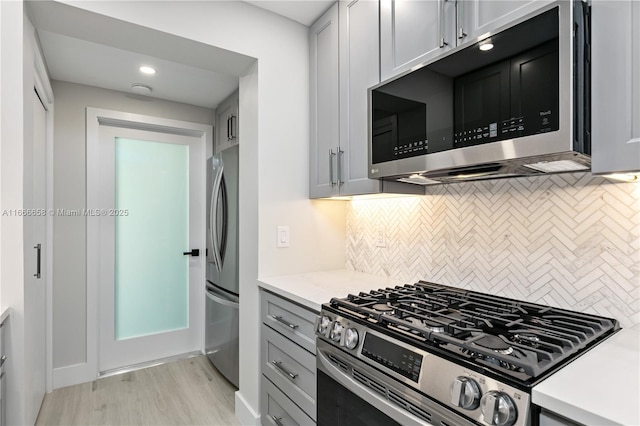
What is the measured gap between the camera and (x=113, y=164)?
9.88 ft

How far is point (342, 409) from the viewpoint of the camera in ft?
4.38

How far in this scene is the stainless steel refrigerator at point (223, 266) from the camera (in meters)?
2.61

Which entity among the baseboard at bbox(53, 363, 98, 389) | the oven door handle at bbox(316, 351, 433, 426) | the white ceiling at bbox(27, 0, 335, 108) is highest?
the white ceiling at bbox(27, 0, 335, 108)

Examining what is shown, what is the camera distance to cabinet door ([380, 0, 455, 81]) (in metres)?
1.36

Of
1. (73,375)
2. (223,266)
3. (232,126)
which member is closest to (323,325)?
(223,266)

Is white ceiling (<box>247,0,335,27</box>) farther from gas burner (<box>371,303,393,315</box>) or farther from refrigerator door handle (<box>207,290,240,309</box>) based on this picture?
refrigerator door handle (<box>207,290,240,309</box>)

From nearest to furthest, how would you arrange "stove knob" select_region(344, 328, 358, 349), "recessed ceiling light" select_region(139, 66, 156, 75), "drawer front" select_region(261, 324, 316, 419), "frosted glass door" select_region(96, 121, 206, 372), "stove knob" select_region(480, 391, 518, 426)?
1. "stove knob" select_region(480, 391, 518, 426)
2. "stove knob" select_region(344, 328, 358, 349)
3. "drawer front" select_region(261, 324, 316, 419)
4. "recessed ceiling light" select_region(139, 66, 156, 75)
5. "frosted glass door" select_region(96, 121, 206, 372)

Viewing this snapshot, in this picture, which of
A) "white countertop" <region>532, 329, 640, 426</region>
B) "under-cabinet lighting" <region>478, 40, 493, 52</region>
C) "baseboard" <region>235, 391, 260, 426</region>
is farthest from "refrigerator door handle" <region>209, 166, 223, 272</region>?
"white countertop" <region>532, 329, 640, 426</region>

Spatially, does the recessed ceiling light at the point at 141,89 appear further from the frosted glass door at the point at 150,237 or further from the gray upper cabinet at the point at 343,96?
the gray upper cabinet at the point at 343,96

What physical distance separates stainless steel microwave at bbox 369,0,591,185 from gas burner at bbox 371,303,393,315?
55 cm

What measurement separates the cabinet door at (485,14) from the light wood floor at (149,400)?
8.13 feet

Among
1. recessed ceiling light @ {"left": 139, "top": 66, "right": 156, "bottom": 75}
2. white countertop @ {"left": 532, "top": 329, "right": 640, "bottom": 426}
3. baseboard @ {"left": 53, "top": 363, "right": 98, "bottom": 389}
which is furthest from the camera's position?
baseboard @ {"left": 53, "top": 363, "right": 98, "bottom": 389}

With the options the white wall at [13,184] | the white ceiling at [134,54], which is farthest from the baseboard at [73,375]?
the white ceiling at [134,54]

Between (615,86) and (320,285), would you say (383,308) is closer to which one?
(320,285)
